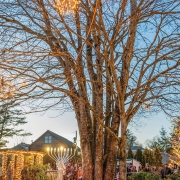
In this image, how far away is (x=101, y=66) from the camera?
5137 millimetres

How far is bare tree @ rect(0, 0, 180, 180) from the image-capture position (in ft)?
16.3

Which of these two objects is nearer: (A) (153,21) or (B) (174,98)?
(A) (153,21)

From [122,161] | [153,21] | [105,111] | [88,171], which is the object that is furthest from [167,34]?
[88,171]

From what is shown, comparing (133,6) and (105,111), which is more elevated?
(133,6)

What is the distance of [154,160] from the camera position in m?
28.3

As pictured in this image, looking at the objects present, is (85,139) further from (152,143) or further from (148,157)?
(152,143)

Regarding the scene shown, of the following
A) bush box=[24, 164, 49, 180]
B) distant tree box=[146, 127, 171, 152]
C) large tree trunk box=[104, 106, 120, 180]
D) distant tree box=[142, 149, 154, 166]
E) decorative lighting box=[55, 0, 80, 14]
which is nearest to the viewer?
decorative lighting box=[55, 0, 80, 14]

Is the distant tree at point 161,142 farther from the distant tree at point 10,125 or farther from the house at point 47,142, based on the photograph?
the distant tree at point 10,125

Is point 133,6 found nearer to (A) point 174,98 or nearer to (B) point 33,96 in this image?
(A) point 174,98

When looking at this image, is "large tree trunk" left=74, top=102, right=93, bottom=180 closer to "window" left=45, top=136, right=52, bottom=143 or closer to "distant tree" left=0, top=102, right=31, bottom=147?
"distant tree" left=0, top=102, right=31, bottom=147

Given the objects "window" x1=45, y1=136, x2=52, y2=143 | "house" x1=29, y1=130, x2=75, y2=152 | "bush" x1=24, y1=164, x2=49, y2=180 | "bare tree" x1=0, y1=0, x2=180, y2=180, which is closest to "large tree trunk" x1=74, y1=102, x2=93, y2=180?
"bare tree" x1=0, y1=0, x2=180, y2=180

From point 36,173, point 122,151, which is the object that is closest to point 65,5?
point 122,151

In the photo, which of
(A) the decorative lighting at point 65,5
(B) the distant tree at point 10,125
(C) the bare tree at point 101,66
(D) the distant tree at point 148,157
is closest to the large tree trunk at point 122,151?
(C) the bare tree at point 101,66

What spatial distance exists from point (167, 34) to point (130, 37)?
683 mm
